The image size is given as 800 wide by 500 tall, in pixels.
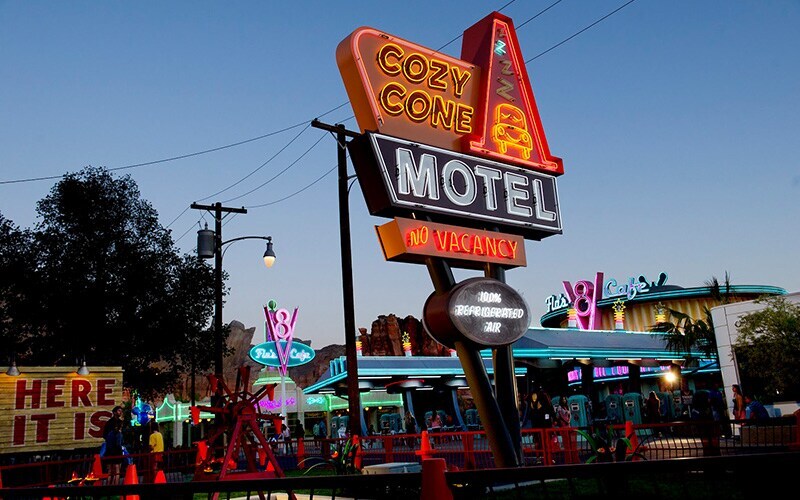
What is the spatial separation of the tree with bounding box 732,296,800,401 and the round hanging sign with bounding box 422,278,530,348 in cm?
1385

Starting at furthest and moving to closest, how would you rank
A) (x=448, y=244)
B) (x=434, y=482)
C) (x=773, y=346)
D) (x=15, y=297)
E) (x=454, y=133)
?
(x=15, y=297) < (x=773, y=346) < (x=454, y=133) < (x=448, y=244) < (x=434, y=482)

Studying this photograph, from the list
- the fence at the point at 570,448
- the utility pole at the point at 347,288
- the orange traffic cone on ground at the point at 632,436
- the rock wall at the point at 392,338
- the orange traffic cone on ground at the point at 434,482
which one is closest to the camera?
the orange traffic cone on ground at the point at 434,482

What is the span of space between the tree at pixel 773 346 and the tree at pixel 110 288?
23.7 m

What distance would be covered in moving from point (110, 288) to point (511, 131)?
20.4m

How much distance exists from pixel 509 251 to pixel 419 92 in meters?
4.10

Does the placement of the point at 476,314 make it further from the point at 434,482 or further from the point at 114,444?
the point at 434,482

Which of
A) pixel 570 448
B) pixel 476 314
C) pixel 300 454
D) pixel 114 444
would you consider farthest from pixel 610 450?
pixel 300 454

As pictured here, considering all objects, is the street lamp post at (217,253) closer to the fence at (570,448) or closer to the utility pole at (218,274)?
the utility pole at (218,274)

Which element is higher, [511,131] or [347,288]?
[511,131]

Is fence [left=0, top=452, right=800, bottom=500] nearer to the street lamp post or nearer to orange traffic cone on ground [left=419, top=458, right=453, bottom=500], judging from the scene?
orange traffic cone on ground [left=419, top=458, right=453, bottom=500]

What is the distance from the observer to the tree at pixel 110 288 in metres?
29.0

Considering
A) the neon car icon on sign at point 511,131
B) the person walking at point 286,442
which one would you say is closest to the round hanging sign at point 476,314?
the neon car icon on sign at point 511,131

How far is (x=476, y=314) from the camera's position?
14.4 m

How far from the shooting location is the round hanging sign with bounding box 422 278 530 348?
14.0 metres
